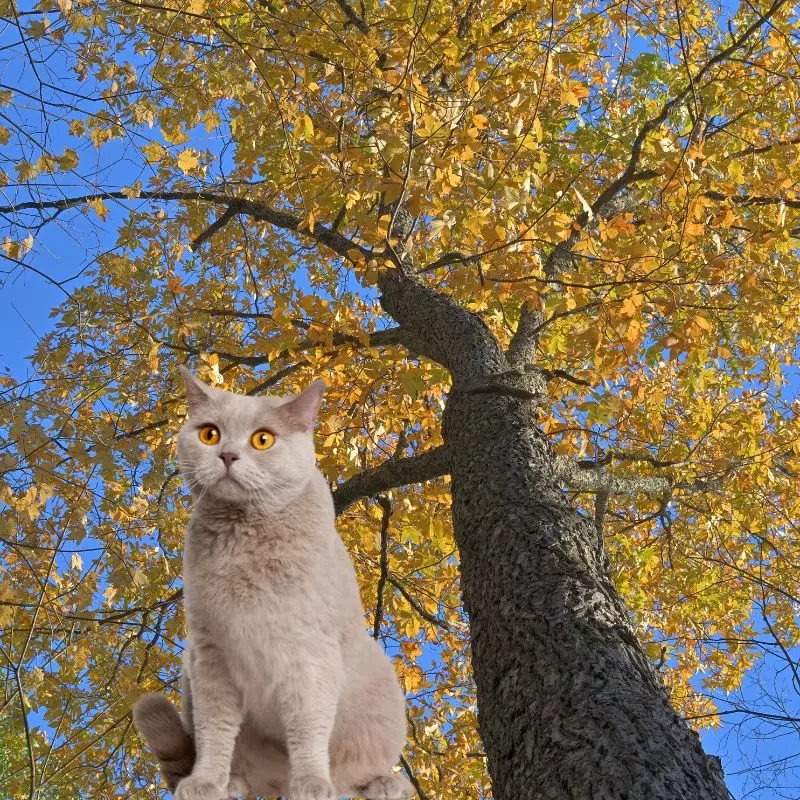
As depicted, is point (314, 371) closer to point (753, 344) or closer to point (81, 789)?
point (81, 789)

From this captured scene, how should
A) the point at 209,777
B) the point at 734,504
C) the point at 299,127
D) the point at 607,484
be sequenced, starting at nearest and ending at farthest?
the point at 209,777 → the point at 299,127 → the point at 607,484 → the point at 734,504

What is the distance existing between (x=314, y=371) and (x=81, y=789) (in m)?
4.56

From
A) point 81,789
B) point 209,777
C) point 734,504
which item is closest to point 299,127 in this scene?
point 209,777

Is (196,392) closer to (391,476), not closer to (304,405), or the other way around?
(304,405)

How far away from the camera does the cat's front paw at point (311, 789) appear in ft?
5.88

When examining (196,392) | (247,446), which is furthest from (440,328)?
(247,446)

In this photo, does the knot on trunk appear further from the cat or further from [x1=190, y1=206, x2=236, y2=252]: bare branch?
[x1=190, y1=206, x2=236, y2=252]: bare branch

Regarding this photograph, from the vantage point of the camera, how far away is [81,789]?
6.62 m

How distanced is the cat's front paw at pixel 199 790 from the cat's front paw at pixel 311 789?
0.66 feet

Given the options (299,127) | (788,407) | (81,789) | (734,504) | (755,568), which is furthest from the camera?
(755,568)

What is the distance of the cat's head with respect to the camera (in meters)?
1.96

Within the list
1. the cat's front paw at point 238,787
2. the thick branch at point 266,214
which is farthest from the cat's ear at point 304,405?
the thick branch at point 266,214

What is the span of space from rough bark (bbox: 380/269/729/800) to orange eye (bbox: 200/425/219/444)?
4.77 ft

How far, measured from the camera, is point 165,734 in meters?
2.04
